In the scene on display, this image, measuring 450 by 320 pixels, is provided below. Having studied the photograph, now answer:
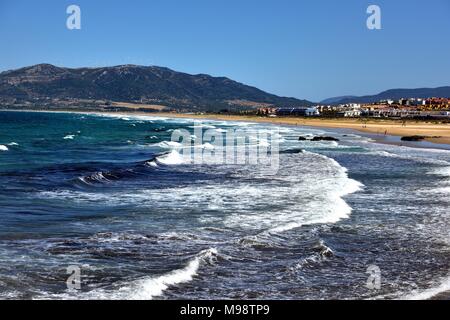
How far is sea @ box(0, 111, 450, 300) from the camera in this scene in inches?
421

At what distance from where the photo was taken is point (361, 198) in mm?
21344

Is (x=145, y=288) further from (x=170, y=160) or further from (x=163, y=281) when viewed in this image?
(x=170, y=160)

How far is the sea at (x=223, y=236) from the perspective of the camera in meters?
10.7

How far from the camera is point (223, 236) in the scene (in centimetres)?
1482
